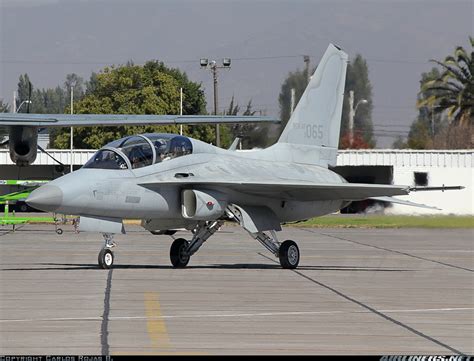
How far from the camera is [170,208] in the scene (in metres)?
20.5

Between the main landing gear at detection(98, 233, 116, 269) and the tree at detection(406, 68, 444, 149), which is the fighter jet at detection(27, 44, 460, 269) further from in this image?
the tree at detection(406, 68, 444, 149)

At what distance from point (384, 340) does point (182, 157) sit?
32.7 feet

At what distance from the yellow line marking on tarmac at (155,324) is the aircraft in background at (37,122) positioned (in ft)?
40.1

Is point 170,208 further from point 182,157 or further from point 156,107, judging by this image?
point 156,107

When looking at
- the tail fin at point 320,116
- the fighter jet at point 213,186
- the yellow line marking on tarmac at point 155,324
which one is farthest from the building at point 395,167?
the yellow line marking on tarmac at point 155,324

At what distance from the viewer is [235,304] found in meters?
14.5

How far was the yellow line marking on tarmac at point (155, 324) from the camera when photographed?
430 inches

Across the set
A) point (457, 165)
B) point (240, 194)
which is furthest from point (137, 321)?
point (457, 165)

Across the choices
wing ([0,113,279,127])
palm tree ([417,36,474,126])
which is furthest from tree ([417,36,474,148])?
wing ([0,113,279,127])

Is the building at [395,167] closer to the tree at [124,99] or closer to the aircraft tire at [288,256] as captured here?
the tree at [124,99]

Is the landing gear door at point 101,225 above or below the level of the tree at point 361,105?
below

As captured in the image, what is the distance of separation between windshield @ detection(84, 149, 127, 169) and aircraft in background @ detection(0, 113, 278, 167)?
7099 mm

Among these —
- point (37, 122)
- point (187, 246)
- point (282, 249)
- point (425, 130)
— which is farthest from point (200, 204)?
point (425, 130)

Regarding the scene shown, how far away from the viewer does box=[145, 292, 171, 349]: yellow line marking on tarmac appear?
10914mm
